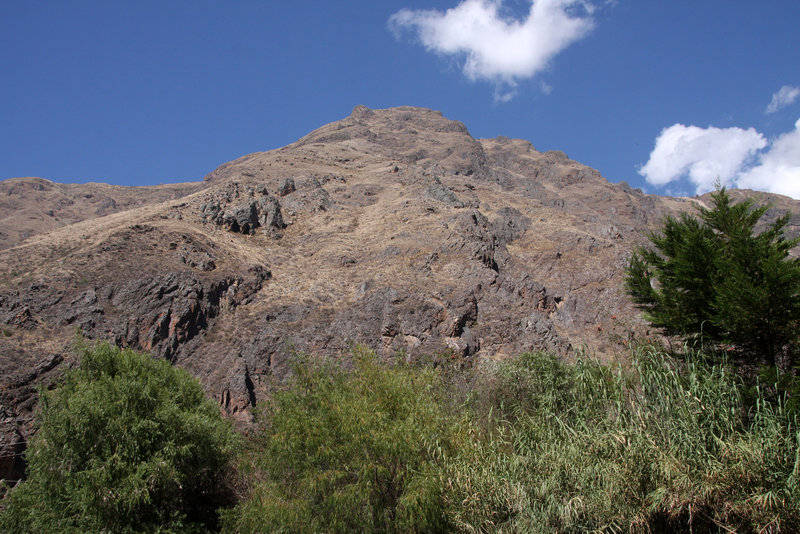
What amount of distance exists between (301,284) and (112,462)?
25041 mm

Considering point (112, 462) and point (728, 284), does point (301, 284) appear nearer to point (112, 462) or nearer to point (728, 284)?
point (112, 462)

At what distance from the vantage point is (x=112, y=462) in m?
15.6

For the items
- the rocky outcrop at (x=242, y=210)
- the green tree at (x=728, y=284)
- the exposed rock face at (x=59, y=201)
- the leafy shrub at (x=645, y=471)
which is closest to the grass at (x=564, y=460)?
the leafy shrub at (x=645, y=471)

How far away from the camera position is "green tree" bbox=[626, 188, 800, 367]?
13195 mm

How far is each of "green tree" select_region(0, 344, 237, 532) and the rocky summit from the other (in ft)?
25.5

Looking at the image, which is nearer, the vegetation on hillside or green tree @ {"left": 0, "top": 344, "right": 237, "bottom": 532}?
the vegetation on hillside

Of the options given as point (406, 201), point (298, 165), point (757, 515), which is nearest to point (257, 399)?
point (757, 515)

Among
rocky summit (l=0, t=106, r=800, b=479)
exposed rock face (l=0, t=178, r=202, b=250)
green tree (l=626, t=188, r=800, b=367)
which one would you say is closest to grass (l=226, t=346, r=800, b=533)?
green tree (l=626, t=188, r=800, b=367)

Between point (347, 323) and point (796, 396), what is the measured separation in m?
26.4

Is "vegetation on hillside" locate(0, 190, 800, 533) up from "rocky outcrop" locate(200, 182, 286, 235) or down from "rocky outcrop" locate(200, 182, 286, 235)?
down

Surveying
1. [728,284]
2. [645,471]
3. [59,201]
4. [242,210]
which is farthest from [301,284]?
[59,201]

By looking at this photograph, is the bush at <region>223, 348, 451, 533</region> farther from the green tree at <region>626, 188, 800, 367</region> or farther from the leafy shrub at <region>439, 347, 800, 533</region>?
the green tree at <region>626, 188, 800, 367</region>

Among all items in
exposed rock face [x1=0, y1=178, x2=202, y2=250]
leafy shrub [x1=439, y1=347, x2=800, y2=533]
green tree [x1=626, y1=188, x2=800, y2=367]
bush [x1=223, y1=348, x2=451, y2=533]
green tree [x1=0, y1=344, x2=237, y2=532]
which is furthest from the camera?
exposed rock face [x1=0, y1=178, x2=202, y2=250]

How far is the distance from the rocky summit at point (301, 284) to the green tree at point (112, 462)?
306 inches
